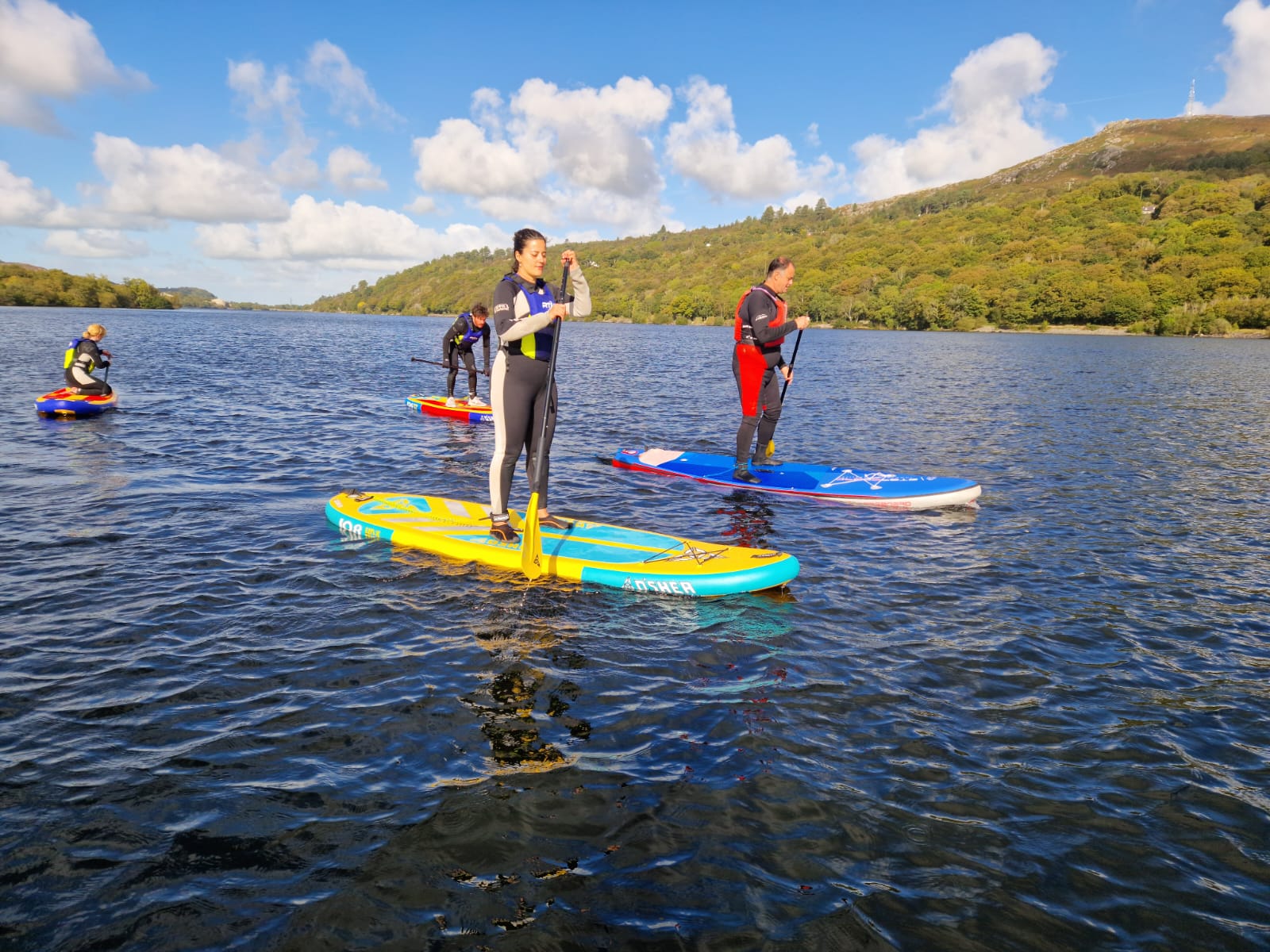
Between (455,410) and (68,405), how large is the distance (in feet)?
31.8

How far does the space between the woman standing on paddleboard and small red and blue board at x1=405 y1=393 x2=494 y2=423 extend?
12.5 metres

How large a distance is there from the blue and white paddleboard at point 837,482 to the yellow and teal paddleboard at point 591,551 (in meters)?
4.58

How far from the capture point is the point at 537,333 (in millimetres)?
8227

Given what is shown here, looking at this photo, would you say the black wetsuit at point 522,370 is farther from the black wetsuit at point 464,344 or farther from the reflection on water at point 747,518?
the black wetsuit at point 464,344

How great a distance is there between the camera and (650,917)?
3.73 meters

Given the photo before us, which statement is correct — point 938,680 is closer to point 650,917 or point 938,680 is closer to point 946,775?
point 946,775

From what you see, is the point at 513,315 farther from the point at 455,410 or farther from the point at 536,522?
the point at 455,410

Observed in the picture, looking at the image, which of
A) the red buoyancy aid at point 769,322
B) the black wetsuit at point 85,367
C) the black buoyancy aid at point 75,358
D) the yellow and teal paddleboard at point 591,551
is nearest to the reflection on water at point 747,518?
the yellow and teal paddleboard at point 591,551

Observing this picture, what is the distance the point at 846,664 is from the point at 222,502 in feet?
32.4

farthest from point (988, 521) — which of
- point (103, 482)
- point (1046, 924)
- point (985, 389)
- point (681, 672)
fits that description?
point (985, 389)

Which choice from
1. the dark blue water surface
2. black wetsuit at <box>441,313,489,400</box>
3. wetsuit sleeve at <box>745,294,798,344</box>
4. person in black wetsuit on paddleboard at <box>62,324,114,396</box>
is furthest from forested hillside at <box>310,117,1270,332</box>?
person in black wetsuit on paddleboard at <box>62,324,114,396</box>

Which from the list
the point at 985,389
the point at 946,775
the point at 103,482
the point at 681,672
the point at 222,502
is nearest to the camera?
the point at 946,775

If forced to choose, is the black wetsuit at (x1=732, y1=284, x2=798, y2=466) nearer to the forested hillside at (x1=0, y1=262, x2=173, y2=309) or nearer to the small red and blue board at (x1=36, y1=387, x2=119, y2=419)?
the small red and blue board at (x1=36, y1=387, x2=119, y2=419)

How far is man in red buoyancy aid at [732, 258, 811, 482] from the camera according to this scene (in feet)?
39.9
